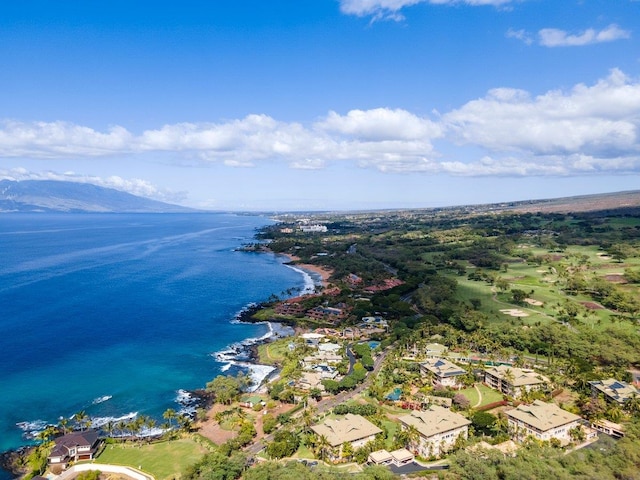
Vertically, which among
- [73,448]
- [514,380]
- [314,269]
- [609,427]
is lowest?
[73,448]

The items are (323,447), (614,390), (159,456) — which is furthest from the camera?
(614,390)

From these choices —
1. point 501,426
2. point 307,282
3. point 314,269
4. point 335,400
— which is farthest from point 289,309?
point 314,269

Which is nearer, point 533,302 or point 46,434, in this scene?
point 46,434

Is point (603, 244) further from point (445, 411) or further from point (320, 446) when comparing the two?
point (320, 446)

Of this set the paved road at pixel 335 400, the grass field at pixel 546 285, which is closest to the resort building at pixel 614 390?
the grass field at pixel 546 285

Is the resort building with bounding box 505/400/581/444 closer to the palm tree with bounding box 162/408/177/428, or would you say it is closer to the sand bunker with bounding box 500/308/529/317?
the palm tree with bounding box 162/408/177/428

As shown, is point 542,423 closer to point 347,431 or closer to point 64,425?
point 347,431
